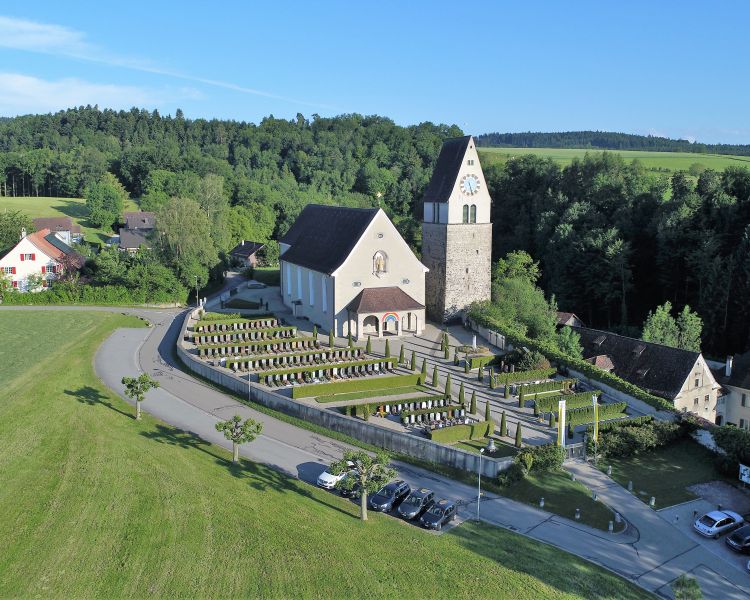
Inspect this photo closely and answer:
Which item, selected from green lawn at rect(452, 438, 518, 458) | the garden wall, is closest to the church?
the garden wall

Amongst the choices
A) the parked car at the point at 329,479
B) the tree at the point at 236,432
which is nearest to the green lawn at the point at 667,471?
the parked car at the point at 329,479

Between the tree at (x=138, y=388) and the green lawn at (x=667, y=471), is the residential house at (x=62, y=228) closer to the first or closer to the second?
the tree at (x=138, y=388)

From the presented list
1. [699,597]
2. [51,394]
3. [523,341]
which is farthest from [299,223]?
[699,597]

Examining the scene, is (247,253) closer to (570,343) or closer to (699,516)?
(570,343)

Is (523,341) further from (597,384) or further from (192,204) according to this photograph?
(192,204)

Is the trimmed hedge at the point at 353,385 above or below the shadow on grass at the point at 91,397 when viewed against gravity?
above

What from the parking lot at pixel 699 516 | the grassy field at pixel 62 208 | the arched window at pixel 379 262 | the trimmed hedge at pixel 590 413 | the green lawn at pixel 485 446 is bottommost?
the parking lot at pixel 699 516
